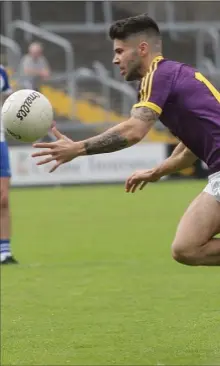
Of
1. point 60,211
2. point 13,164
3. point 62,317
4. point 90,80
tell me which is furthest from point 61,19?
point 62,317

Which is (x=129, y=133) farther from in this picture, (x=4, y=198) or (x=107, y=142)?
(x=4, y=198)

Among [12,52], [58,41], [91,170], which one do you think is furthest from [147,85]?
[58,41]

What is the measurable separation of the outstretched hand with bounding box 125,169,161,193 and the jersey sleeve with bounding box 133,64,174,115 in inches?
37.4

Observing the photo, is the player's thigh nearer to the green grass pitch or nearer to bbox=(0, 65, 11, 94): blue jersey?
the green grass pitch

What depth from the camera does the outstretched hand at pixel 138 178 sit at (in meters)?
7.04

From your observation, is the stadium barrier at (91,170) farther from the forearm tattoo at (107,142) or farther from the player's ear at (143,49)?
the forearm tattoo at (107,142)

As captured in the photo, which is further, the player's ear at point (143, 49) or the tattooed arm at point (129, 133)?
the player's ear at point (143, 49)

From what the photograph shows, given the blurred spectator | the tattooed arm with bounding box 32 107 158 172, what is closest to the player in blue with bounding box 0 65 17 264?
the tattooed arm with bounding box 32 107 158 172

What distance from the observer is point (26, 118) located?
6.32m

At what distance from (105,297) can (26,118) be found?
2931mm

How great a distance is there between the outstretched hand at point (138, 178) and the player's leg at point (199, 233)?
2.00 feet

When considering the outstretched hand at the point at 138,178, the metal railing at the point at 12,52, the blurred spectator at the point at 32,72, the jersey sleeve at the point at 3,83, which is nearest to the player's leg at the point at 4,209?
the jersey sleeve at the point at 3,83

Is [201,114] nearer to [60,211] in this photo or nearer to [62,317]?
[62,317]

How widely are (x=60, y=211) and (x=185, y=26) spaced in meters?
11.8
